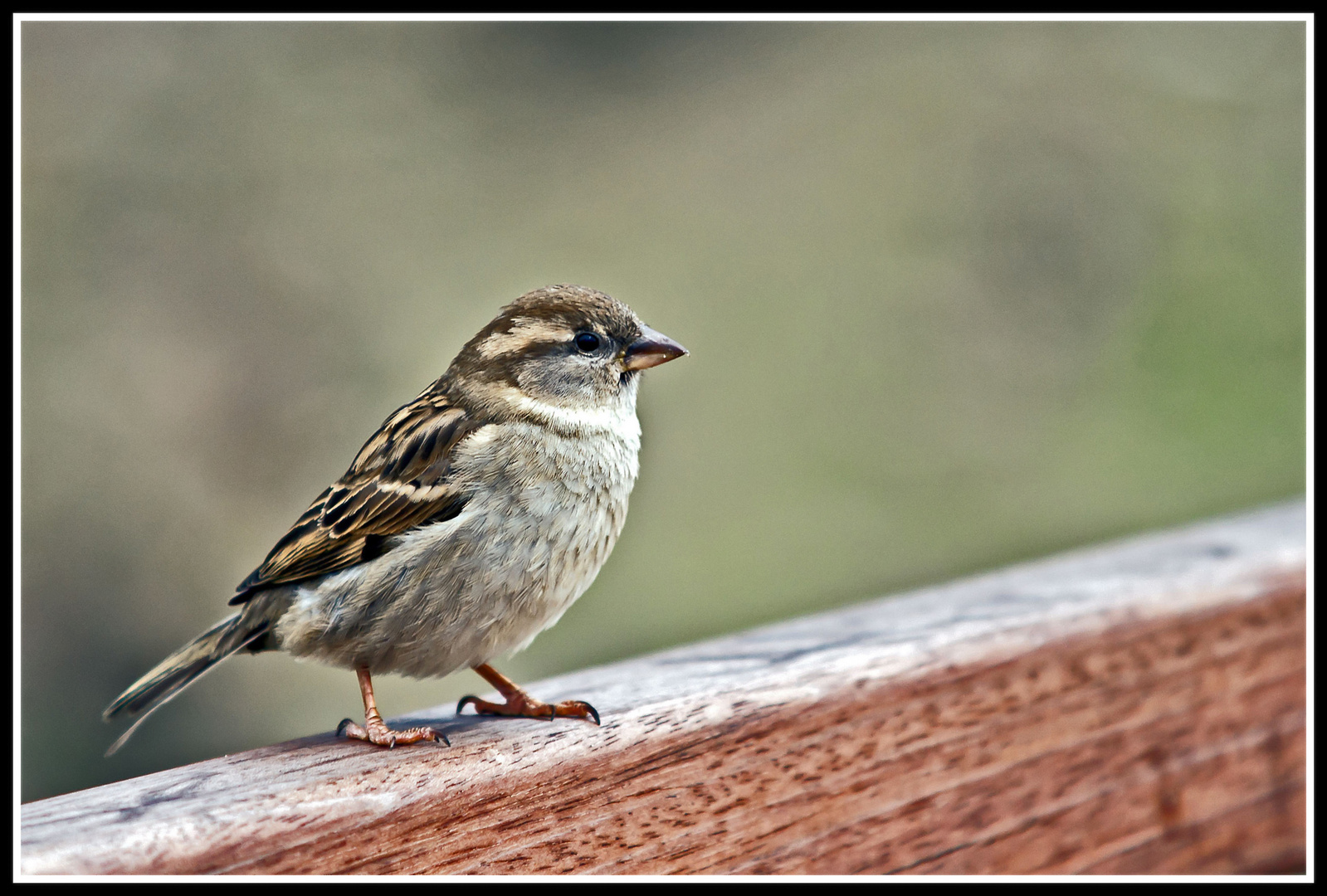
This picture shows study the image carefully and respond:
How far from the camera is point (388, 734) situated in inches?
48.1

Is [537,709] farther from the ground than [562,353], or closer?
closer

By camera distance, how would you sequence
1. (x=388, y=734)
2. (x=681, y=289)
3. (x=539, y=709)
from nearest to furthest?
(x=388, y=734) < (x=539, y=709) < (x=681, y=289)

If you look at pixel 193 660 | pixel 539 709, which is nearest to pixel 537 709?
pixel 539 709

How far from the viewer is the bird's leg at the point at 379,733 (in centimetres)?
121

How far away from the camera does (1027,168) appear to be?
4.09 m

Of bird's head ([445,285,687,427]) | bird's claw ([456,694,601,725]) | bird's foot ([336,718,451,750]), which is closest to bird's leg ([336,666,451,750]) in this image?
bird's foot ([336,718,451,750])

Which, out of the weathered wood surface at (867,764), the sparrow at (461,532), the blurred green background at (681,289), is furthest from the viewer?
the blurred green background at (681,289)

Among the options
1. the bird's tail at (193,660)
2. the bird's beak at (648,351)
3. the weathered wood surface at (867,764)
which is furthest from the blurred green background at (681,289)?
the bird's tail at (193,660)

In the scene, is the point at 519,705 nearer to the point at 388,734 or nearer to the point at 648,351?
the point at 388,734

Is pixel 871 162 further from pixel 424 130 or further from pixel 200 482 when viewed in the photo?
pixel 200 482

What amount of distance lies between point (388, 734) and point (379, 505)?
298 millimetres

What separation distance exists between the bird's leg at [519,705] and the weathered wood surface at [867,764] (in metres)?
0.04

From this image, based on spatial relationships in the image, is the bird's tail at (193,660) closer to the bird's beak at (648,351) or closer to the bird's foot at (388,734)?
the bird's foot at (388,734)

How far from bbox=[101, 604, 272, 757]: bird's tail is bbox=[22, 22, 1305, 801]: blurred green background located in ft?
1.76
